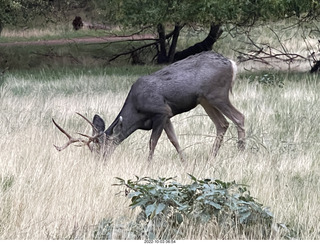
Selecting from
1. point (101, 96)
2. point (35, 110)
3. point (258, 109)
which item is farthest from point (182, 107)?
point (101, 96)

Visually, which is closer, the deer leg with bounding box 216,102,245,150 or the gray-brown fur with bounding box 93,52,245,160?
the gray-brown fur with bounding box 93,52,245,160

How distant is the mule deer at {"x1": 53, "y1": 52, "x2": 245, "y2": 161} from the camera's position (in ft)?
26.6

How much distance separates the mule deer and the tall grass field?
0.76 feet

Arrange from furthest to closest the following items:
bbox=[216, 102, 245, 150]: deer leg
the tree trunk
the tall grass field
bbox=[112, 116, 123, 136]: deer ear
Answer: the tree trunk
bbox=[216, 102, 245, 150]: deer leg
bbox=[112, 116, 123, 136]: deer ear
the tall grass field

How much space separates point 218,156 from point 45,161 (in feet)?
6.48

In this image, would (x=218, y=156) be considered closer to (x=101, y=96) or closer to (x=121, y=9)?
(x=101, y=96)

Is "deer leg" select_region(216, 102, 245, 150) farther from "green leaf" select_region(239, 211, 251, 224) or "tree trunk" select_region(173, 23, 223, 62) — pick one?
"tree trunk" select_region(173, 23, 223, 62)

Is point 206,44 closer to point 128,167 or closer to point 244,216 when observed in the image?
point 128,167

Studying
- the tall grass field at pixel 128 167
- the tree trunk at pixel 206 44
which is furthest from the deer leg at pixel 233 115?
the tree trunk at pixel 206 44

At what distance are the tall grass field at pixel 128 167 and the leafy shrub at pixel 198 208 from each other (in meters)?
0.09

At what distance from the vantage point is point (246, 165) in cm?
717

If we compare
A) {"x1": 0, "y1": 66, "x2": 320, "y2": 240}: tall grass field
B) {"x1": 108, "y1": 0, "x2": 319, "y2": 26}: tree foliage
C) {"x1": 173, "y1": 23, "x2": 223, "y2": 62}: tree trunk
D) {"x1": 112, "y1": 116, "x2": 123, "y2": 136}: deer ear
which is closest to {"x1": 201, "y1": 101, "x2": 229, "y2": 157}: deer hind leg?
{"x1": 0, "y1": 66, "x2": 320, "y2": 240}: tall grass field

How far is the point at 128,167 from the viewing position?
7055 mm

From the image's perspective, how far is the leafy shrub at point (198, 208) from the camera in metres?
5.10
